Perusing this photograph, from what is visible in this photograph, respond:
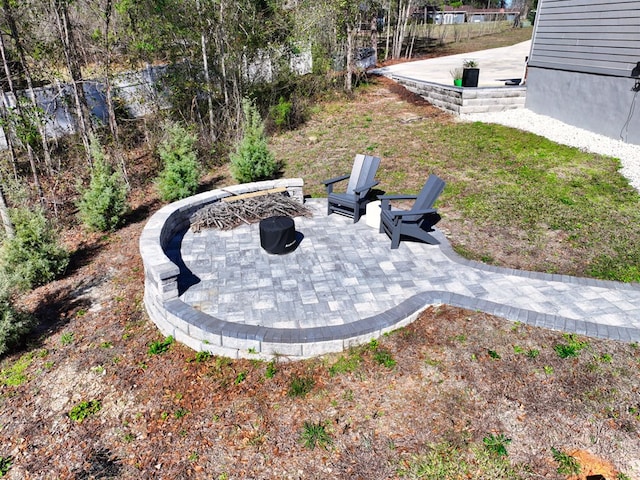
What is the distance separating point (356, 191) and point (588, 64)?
834 centimetres

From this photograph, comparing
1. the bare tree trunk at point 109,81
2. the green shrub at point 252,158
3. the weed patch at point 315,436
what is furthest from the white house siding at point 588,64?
the bare tree trunk at point 109,81

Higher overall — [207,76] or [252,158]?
[207,76]

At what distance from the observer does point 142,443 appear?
11.9ft

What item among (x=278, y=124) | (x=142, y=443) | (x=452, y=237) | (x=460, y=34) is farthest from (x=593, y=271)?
(x=460, y=34)

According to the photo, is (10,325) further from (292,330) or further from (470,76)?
(470,76)

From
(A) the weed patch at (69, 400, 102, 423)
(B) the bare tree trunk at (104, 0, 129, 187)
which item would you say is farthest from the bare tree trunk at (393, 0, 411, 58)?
(A) the weed patch at (69, 400, 102, 423)

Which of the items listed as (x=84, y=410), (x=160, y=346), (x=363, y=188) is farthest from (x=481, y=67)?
(x=84, y=410)

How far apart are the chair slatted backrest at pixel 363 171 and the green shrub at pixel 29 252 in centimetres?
494

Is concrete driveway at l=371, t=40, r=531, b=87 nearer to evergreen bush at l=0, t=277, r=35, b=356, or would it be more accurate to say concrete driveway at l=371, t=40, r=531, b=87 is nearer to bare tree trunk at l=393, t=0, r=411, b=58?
bare tree trunk at l=393, t=0, r=411, b=58

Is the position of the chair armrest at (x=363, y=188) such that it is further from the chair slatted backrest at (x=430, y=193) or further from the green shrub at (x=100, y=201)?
the green shrub at (x=100, y=201)

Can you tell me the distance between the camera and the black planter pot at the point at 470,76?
1325cm

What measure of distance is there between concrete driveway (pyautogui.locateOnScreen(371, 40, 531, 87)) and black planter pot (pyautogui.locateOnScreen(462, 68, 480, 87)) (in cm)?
159

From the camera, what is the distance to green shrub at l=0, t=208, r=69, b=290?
6.05 meters

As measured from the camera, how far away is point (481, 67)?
19734 millimetres
